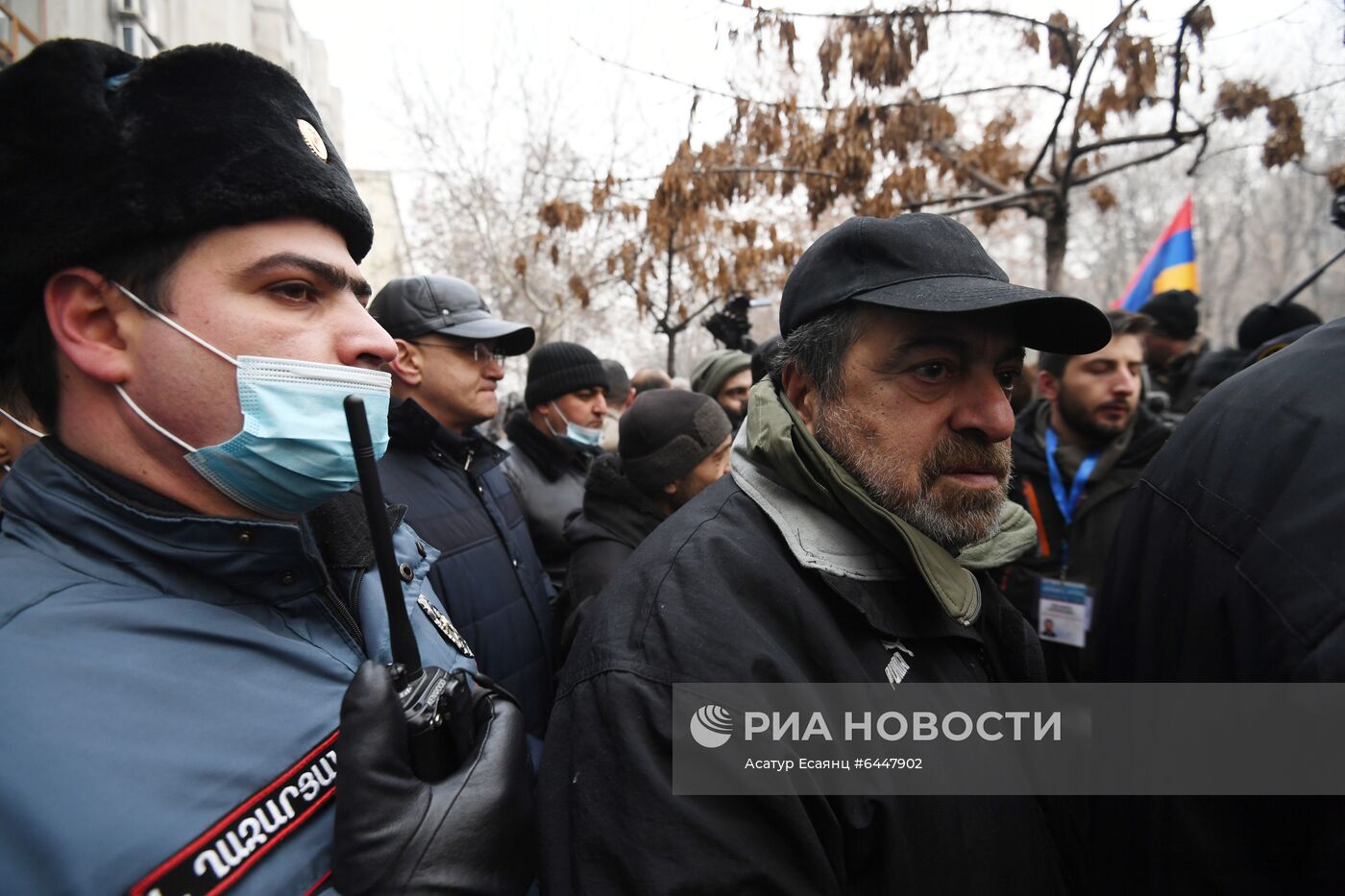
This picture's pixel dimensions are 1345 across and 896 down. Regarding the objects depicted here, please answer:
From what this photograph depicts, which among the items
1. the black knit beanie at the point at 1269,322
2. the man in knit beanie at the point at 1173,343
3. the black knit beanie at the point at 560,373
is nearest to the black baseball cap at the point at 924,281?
the black knit beanie at the point at 560,373

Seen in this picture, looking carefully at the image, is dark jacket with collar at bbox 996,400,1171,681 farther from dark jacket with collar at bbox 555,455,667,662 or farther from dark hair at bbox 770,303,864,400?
dark hair at bbox 770,303,864,400

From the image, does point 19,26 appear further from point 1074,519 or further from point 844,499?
point 1074,519

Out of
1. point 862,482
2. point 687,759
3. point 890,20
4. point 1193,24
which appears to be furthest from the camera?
point 890,20

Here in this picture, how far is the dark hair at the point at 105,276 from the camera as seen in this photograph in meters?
1.29

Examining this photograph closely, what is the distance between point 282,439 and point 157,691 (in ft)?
1.47

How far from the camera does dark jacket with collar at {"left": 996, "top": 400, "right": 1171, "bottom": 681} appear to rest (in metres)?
3.64

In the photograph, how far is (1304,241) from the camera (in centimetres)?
3038

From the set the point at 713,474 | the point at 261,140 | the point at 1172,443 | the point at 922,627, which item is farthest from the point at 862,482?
the point at 713,474

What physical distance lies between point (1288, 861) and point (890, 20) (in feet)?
17.8

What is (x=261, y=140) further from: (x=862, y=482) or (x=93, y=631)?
(x=862, y=482)

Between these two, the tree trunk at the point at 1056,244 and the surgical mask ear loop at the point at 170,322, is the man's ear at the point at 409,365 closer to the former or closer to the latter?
the surgical mask ear loop at the point at 170,322

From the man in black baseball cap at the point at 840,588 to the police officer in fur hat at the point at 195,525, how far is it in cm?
20

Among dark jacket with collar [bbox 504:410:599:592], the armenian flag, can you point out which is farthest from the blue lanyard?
the armenian flag

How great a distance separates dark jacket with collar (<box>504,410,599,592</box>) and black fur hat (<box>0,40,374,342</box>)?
10.1ft
